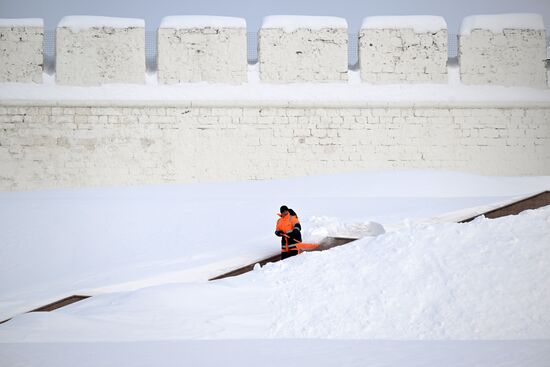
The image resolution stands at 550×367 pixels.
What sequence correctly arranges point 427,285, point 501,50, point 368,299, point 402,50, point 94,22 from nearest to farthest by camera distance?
point 368,299
point 427,285
point 94,22
point 402,50
point 501,50

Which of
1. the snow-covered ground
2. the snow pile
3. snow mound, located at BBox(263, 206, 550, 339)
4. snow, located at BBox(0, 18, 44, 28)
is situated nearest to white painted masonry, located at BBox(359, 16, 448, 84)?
the snow-covered ground

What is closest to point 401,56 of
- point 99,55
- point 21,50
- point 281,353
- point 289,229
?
point 99,55

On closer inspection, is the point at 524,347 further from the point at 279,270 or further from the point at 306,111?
the point at 306,111

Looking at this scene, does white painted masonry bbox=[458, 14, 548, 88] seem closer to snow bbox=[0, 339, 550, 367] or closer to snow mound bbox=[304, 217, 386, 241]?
snow mound bbox=[304, 217, 386, 241]

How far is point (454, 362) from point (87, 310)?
3.17m

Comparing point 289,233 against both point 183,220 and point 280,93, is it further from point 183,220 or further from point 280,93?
point 280,93

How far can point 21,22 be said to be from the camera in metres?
12.9

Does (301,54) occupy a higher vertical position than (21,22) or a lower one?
lower

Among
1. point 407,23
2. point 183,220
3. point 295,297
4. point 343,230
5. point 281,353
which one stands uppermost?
point 407,23

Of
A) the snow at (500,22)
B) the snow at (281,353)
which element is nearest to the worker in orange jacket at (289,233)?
the snow at (281,353)

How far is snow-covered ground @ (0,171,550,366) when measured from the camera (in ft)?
17.3

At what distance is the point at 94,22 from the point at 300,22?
3.60 metres

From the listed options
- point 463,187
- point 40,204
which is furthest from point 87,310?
point 463,187

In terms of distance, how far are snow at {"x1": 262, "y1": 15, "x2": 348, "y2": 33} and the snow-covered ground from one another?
3.97 metres
